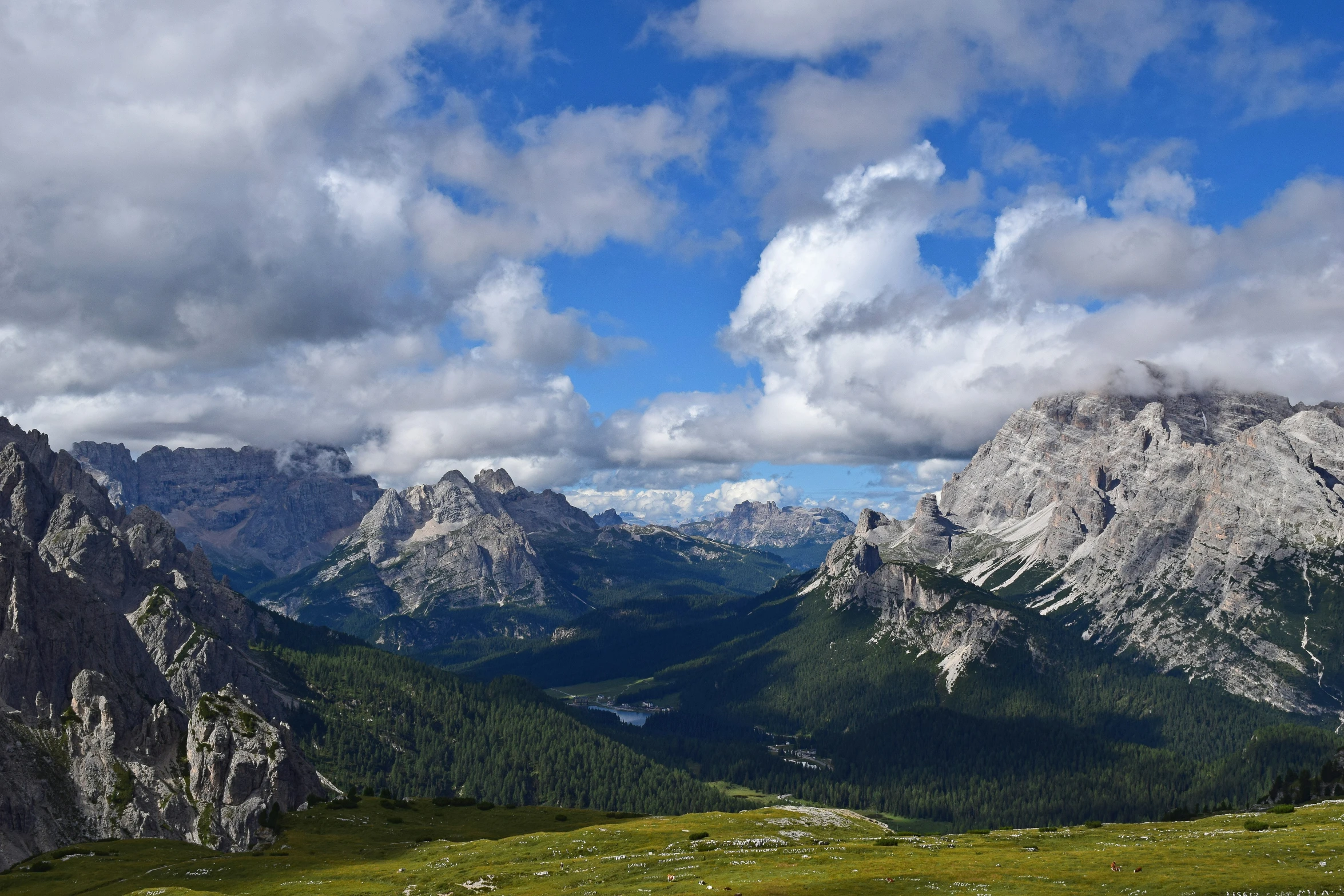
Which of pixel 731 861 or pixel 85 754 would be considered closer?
pixel 731 861

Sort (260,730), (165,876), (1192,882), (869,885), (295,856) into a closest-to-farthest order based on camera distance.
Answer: (1192,882) → (869,885) → (165,876) → (295,856) → (260,730)

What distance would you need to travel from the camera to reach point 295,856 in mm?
122625

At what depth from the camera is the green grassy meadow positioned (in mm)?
68312

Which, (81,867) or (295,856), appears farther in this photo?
(295,856)

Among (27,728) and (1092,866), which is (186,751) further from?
(1092,866)

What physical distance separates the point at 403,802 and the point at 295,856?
48.3 metres

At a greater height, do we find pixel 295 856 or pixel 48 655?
pixel 48 655

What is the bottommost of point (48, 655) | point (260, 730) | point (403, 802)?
point (403, 802)

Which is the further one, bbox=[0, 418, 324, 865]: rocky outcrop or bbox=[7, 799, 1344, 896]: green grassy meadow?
bbox=[0, 418, 324, 865]: rocky outcrop

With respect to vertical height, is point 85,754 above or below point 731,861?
below

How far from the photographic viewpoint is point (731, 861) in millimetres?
88875

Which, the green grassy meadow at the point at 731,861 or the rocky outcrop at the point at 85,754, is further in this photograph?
the rocky outcrop at the point at 85,754

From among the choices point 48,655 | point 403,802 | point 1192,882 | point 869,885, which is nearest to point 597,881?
point 869,885

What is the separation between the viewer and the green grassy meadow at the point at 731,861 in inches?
2689
